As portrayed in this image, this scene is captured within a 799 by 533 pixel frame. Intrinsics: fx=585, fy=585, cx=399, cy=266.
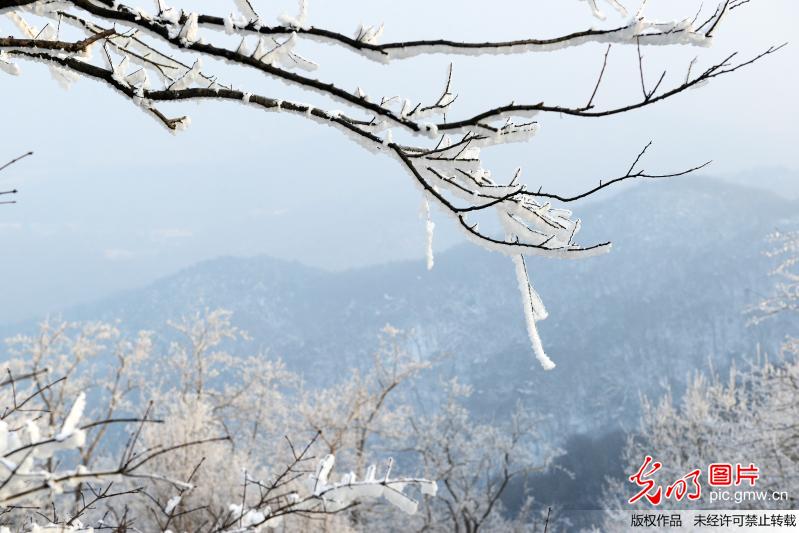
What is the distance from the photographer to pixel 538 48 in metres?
1.79

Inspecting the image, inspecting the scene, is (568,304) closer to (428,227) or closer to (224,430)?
(224,430)

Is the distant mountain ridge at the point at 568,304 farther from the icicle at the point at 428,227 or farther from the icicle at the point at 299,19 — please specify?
the icicle at the point at 299,19

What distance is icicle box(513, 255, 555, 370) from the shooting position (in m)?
2.11

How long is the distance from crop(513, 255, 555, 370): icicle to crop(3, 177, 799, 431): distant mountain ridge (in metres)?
95.2

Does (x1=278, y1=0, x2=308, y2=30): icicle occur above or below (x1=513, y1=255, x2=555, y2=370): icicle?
above

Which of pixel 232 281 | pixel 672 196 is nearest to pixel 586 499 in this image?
pixel 672 196

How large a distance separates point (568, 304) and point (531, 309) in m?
128

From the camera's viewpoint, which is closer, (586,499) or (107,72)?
(107,72)

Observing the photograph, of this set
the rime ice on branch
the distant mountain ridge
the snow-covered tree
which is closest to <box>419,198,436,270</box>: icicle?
the rime ice on branch

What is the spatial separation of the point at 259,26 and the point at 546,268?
138358 millimetres

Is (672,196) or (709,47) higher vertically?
(672,196)

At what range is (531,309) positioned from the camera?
2.18 meters

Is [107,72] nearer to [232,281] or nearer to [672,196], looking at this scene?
[672,196]

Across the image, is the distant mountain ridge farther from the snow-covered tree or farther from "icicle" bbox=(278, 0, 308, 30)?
"icicle" bbox=(278, 0, 308, 30)
